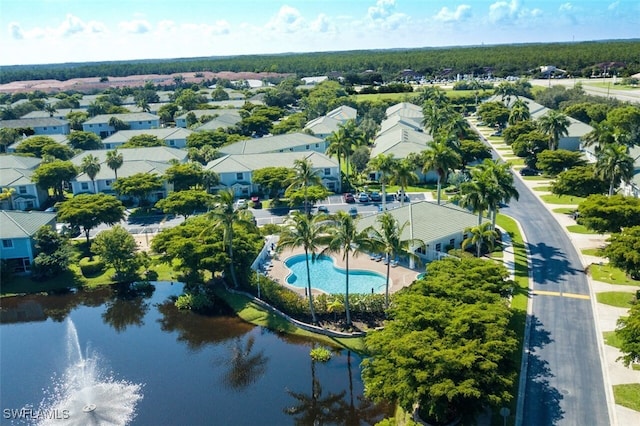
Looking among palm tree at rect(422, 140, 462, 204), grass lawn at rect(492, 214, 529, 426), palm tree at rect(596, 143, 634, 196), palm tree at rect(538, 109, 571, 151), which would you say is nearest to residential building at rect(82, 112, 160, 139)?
palm tree at rect(422, 140, 462, 204)

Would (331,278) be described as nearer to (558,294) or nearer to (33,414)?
(558,294)

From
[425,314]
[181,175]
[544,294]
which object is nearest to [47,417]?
[425,314]

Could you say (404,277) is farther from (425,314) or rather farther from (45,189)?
(45,189)

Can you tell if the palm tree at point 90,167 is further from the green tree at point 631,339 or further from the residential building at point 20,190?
the green tree at point 631,339

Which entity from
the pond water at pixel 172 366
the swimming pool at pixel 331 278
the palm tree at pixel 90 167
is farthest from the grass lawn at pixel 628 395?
the palm tree at pixel 90 167

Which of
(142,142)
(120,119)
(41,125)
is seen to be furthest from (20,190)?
(120,119)
